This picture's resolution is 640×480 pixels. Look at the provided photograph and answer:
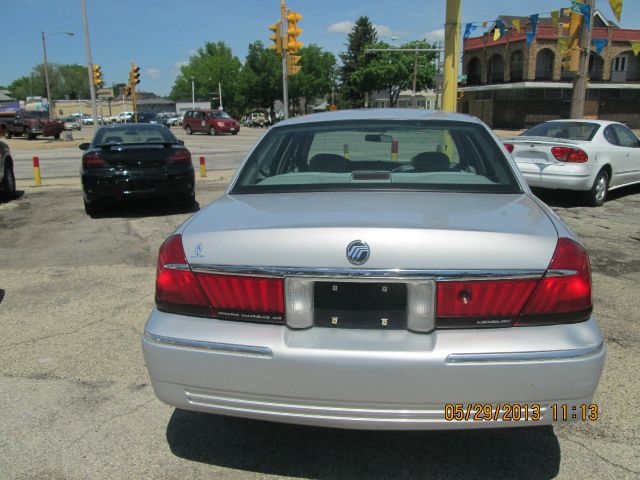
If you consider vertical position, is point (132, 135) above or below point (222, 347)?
above

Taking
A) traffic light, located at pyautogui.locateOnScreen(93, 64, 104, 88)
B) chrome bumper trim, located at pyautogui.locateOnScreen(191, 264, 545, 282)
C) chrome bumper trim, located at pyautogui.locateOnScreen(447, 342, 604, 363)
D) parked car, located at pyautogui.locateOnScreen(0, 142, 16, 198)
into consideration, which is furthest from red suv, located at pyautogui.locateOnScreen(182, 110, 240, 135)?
chrome bumper trim, located at pyautogui.locateOnScreen(447, 342, 604, 363)

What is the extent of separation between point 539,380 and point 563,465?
77cm

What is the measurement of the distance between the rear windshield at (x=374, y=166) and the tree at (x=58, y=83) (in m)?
143

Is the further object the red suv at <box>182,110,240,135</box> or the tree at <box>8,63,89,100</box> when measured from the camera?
the tree at <box>8,63,89,100</box>

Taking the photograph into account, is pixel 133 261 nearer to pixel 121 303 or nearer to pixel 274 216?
pixel 121 303

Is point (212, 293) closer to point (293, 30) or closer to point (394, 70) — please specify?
point (293, 30)

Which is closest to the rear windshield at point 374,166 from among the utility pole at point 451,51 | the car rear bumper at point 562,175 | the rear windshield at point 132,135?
the car rear bumper at point 562,175

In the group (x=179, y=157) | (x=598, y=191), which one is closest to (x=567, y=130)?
(x=598, y=191)

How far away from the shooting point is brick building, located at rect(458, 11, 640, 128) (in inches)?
1948

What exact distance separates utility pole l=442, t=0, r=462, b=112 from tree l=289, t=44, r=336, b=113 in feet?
242

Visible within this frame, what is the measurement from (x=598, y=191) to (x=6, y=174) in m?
11.1

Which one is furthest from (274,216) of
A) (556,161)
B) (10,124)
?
(10,124)

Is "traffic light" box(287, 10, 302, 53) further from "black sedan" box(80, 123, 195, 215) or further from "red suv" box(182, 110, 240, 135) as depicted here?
"red suv" box(182, 110, 240, 135)

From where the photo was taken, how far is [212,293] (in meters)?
2.38
